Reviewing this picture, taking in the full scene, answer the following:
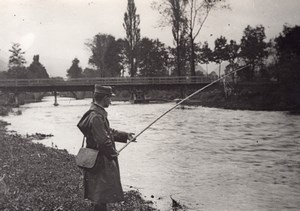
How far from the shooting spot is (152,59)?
8325 cm

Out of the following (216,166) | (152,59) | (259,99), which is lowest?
(216,166)

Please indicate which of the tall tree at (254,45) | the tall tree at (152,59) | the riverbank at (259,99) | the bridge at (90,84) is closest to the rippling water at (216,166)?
the riverbank at (259,99)

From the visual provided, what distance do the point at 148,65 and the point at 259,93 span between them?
47998mm

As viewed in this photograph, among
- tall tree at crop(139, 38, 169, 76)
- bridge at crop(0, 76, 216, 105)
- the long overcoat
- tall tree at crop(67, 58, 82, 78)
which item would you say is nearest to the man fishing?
the long overcoat

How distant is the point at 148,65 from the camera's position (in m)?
83.2

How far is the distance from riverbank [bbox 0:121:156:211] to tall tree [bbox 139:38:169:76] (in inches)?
2854

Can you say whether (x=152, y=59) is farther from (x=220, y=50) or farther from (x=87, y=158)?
(x=87, y=158)

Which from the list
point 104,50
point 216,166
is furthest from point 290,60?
point 104,50

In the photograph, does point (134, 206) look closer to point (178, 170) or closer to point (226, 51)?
point (178, 170)

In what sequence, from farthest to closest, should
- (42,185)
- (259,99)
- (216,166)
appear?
(259,99) → (216,166) → (42,185)

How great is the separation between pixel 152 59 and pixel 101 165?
79.2m

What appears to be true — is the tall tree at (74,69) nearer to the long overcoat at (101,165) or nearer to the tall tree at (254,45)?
the tall tree at (254,45)

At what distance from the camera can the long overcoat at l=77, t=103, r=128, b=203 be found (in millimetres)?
4793

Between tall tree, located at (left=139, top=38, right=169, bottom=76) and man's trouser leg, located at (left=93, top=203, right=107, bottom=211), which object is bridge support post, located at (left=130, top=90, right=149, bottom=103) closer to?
tall tree, located at (left=139, top=38, right=169, bottom=76)
